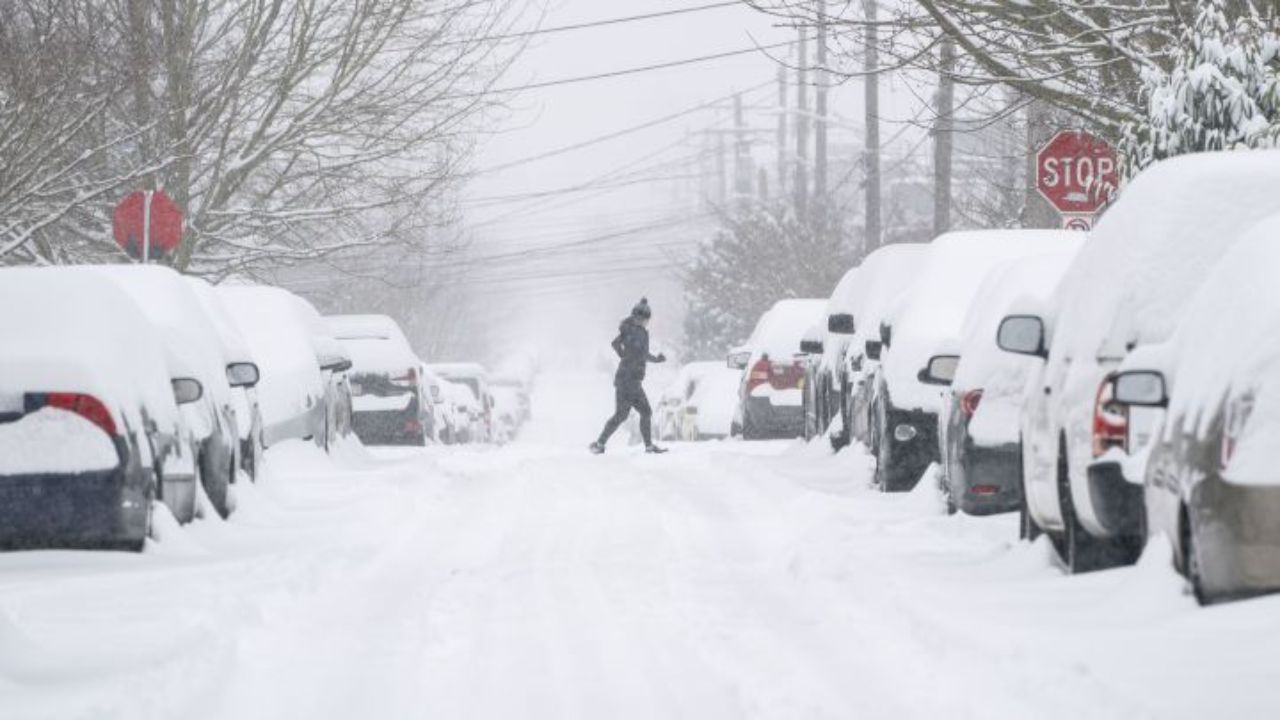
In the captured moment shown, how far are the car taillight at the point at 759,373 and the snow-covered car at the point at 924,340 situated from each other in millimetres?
10351

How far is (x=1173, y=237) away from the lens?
9344 mm

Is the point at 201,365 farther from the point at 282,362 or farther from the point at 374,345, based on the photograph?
the point at 374,345

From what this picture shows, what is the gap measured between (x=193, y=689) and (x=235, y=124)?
22.8 m

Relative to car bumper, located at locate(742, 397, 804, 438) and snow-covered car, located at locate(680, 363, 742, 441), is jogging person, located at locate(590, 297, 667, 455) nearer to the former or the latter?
car bumper, located at locate(742, 397, 804, 438)

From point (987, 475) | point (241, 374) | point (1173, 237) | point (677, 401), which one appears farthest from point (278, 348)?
point (677, 401)

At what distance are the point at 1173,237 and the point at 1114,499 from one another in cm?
105

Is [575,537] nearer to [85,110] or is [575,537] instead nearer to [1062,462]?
[1062,462]

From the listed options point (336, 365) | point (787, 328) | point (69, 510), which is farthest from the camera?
point (787, 328)

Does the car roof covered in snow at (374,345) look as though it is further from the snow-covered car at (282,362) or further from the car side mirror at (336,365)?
the snow-covered car at (282,362)

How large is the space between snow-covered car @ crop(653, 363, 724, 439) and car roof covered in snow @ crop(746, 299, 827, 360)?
1074cm

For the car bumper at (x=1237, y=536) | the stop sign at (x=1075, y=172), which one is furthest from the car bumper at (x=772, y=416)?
the car bumper at (x=1237, y=536)

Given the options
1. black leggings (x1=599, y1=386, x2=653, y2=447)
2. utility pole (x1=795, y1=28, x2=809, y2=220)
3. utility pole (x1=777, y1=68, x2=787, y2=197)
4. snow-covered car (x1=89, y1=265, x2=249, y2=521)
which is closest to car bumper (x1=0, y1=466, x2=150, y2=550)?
snow-covered car (x1=89, y1=265, x2=249, y2=521)

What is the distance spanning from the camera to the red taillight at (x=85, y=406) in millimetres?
10914

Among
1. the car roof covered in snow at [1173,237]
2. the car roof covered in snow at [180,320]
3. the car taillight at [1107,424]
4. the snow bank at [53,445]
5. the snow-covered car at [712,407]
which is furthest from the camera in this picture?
the snow-covered car at [712,407]
